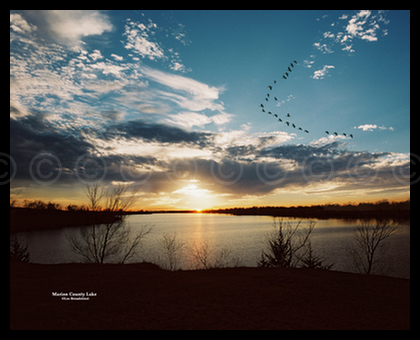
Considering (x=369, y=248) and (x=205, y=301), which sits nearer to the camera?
(x=205, y=301)

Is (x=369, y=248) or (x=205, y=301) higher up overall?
(x=205, y=301)

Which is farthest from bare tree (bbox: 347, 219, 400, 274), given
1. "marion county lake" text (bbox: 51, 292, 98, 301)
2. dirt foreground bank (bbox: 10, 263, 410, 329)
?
"marion county lake" text (bbox: 51, 292, 98, 301)

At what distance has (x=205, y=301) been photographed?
24.5 ft

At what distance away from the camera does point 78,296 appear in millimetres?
Answer: 7668

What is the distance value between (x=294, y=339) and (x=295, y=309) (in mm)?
1777

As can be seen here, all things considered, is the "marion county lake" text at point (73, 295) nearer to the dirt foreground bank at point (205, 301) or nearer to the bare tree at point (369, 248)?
the dirt foreground bank at point (205, 301)

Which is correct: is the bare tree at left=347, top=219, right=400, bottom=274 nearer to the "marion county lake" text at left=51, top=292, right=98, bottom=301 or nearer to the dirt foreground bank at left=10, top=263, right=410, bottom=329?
the dirt foreground bank at left=10, top=263, right=410, bottom=329

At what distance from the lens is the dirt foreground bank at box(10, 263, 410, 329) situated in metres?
6.14

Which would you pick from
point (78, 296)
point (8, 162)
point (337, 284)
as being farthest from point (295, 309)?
point (8, 162)

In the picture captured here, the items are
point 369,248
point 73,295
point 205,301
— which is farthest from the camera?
point 369,248

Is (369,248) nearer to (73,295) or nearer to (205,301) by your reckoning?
(205,301)

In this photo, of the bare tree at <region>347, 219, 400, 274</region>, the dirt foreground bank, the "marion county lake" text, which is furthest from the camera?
the bare tree at <region>347, 219, 400, 274</region>

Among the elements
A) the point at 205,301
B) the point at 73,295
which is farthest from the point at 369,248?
the point at 73,295
